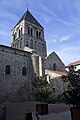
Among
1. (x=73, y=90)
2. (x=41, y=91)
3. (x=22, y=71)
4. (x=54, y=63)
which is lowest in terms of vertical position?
(x=41, y=91)

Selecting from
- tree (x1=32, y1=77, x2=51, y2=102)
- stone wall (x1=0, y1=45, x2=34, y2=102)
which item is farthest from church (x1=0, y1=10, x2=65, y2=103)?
tree (x1=32, y1=77, x2=51, y2=102)

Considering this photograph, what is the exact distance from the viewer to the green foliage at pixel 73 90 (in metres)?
8.78

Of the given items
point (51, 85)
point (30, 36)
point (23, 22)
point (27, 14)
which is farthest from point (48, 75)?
point (27, 14)

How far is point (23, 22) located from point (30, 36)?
365 cm

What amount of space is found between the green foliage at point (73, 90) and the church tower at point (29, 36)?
26.3 meters

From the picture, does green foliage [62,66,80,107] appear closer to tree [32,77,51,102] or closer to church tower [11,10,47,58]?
tree [32,77,51,102]

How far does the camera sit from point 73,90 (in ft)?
29.3

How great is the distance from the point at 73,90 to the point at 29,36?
95.4ft

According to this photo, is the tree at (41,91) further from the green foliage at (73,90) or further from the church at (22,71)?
the green foliage at (73,90)

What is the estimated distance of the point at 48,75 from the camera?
2600 cm

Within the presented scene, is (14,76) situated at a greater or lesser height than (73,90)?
greater

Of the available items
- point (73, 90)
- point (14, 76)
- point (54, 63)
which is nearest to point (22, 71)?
point (14, 76)

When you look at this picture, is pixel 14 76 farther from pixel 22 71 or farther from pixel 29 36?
pixel 29 36

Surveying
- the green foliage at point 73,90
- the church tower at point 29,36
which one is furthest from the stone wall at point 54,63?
the green foliage at point 73,90
